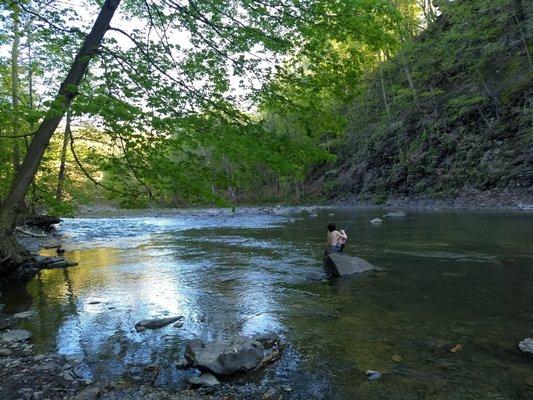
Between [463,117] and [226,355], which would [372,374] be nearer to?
[226,355]

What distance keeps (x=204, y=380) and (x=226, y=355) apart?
0.45m

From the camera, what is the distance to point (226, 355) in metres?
5.91

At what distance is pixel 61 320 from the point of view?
8938 millimetres

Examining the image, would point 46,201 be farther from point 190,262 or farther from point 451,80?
point 451,80

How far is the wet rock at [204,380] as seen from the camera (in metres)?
5.59

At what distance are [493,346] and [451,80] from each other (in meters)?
38.9

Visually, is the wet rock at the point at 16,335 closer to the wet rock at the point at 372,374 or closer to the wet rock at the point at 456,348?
the wet rock at the point at 372,374

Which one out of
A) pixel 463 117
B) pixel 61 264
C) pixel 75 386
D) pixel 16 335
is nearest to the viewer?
pixel 75 386

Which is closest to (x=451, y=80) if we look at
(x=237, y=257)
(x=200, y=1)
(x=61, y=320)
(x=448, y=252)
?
(x=448, y=252)

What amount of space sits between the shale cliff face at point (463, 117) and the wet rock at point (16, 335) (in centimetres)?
2636

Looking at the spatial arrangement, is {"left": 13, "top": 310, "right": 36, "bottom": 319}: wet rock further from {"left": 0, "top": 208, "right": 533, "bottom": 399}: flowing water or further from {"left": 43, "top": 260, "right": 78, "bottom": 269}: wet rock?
{"left": 43, "top": 260, "right": 78, "bottom": 269}: wet rock

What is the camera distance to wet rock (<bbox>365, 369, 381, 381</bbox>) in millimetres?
5613

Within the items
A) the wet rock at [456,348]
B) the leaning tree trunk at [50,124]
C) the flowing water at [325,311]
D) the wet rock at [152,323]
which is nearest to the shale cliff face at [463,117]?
the flowing water at [325,311]

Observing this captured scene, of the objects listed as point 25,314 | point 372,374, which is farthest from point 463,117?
point 25,314
